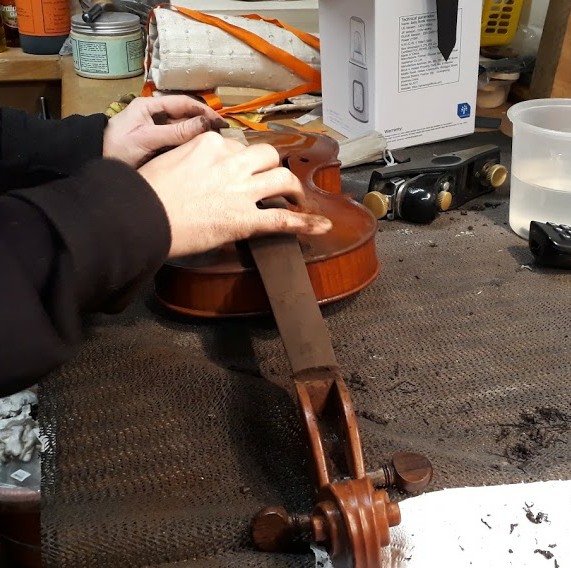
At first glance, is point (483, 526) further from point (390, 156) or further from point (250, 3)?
point (250, 3)

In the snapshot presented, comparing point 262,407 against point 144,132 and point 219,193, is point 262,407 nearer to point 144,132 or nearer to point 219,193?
point 219,193

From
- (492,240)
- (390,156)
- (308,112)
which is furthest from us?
(308,112)

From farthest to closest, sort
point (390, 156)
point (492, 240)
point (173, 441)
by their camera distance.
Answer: point (390, 156)
point (492, 240)
point (173, 441)

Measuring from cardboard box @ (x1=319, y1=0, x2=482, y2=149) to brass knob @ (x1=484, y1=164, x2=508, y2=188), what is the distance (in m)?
0.23

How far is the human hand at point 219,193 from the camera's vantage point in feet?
1.94

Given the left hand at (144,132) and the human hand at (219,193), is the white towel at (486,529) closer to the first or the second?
the human hand at (219,193)

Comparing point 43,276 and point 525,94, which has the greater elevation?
point 43,276

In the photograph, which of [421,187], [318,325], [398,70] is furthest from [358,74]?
[318,325]

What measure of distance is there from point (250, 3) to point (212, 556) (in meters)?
1.23

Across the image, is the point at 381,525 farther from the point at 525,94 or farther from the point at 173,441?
the point at 525,94

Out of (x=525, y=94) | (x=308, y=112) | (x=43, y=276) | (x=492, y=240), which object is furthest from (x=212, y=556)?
(x=525, y=94)

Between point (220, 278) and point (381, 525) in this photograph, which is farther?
point (220, 278)

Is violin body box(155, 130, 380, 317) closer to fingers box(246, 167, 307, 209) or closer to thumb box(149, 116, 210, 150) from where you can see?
fingers box(246, 167, 307, 209)

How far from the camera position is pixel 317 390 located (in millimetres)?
513
